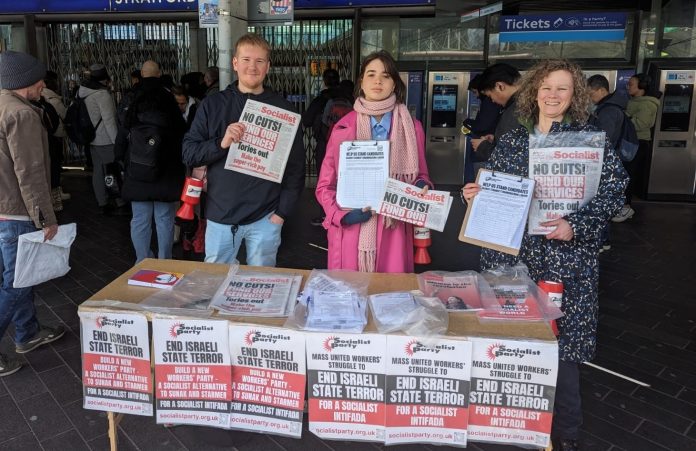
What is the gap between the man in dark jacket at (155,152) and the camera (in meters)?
3.83

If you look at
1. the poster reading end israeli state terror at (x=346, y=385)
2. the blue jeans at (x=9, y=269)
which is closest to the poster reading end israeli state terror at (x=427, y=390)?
the poster reading end israeli state terror at (x=346, y=385)

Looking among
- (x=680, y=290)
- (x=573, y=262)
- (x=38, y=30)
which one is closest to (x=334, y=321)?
(x=573, y=262)

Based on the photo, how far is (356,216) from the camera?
8.27 ft

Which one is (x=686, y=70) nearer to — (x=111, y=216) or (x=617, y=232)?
(x=617, y=232)

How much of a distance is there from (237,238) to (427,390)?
1.48 meters

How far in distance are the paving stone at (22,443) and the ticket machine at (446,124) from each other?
7380mm

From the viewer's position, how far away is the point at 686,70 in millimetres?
8039

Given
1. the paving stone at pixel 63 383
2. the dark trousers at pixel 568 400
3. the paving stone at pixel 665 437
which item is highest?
the dark trousers at pixel 568 400

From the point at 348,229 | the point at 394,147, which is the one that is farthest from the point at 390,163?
the point at 348,229

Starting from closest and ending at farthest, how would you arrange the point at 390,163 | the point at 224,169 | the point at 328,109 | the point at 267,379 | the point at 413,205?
the point at 267,379, the point at 413,205, the point at 390,163, the point at 224,169, the point at 328,109

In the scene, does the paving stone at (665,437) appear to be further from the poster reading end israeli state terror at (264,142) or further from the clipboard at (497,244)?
the poster reading end israeli state terror at (264,142)

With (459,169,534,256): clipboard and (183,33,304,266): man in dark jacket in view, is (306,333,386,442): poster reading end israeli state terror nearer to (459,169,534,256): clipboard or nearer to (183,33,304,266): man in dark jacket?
(459,169,534,256): clipboard

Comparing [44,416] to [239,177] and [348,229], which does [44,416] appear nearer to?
[239,177]

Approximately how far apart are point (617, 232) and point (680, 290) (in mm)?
1980
